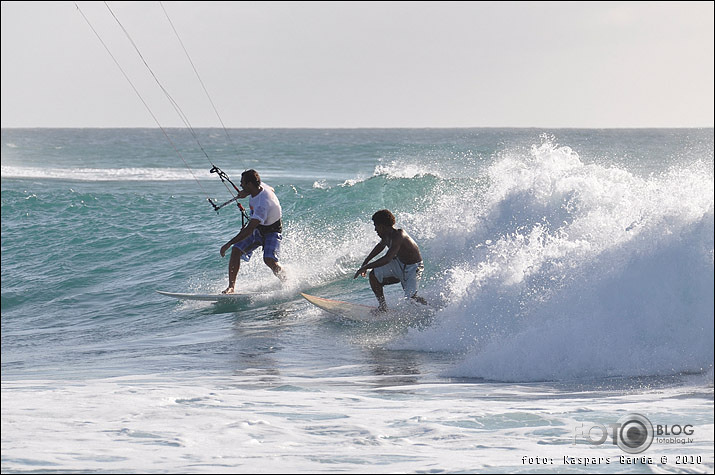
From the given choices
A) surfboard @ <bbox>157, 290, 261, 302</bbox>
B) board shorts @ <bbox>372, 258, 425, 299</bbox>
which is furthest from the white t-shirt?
board shorts @ <bbox>372, 258, 425, 299</bbox>

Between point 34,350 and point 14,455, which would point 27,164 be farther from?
point 14,455

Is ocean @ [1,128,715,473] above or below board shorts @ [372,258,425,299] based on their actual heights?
below

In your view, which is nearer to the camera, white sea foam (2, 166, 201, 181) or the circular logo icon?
the circular logo icon

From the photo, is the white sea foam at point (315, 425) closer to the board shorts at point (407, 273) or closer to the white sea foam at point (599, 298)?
the white sea foam at point (599, 298)

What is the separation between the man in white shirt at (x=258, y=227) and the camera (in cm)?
1058

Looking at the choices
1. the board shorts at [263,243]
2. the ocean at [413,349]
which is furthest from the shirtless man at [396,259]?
the board shorts at [263,243]

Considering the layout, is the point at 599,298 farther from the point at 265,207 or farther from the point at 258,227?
the point at 258,227

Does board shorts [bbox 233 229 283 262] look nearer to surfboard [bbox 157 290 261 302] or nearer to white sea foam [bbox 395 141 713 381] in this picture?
surfboard [bbox 157 290 261 302]

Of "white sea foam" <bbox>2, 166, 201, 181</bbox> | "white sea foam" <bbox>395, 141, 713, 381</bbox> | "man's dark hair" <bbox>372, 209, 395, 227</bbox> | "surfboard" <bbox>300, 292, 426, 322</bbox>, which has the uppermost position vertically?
"white sea foam" <bbox>2, 166, 201, 181</bbox>

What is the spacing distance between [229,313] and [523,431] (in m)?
6.24

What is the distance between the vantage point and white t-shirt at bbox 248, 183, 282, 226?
1064cm

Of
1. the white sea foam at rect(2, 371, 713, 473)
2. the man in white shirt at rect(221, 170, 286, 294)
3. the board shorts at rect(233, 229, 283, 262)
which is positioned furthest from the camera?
the board shorts at rect(233, 229, 283, 262)

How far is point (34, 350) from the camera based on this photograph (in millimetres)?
9375

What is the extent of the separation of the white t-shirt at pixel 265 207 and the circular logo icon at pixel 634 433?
6.04 meters
